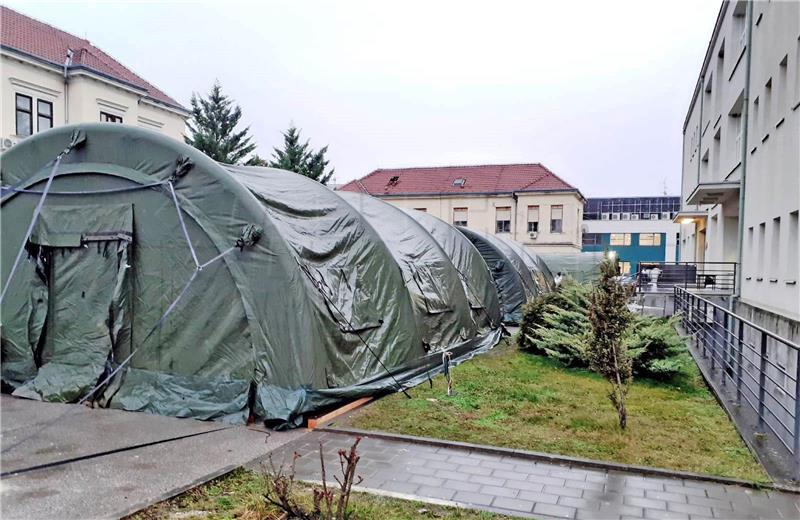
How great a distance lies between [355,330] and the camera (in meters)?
6.94

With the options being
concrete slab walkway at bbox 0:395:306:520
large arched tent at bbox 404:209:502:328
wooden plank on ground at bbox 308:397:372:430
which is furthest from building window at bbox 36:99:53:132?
wooden plank on ground at bbox 308:397:372:430

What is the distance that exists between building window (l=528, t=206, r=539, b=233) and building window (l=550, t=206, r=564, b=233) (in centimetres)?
90

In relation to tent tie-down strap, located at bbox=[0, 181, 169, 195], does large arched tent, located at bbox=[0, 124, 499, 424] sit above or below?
below

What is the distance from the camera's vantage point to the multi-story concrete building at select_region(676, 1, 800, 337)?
31.4 feet

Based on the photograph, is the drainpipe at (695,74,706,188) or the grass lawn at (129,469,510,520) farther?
the drainpipe at (695,74,706,188)

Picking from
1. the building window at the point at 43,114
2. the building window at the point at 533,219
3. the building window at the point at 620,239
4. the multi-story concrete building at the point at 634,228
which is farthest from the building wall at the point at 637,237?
the building window at the point at 43,114

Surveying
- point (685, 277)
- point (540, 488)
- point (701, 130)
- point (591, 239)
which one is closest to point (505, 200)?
point (701, 130)

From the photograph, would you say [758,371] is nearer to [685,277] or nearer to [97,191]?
[97,191]

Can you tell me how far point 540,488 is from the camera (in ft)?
14.0

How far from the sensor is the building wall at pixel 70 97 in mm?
20734

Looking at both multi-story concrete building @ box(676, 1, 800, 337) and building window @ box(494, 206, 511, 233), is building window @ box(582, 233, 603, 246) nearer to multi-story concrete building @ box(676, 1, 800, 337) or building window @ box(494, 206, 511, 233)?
building window @ box(494, 206, 511, 233)

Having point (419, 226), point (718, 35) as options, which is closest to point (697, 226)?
point (718, 35)

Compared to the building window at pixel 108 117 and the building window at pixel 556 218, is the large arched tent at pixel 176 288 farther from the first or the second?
the building window at pixel 556 218

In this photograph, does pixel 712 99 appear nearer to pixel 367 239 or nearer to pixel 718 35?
pixel 718 35
